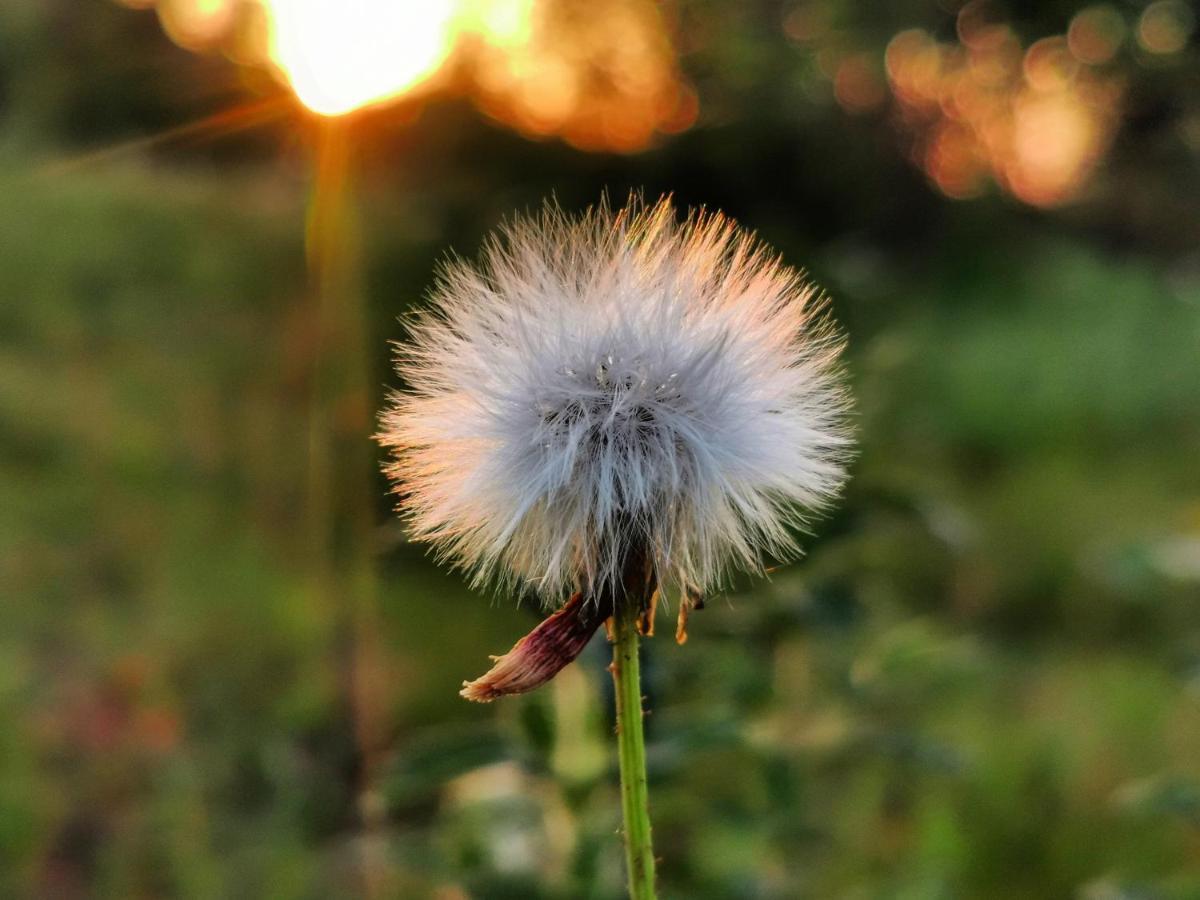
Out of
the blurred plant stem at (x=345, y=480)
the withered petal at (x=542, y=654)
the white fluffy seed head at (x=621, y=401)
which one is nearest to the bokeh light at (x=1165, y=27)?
the blurred plant stem at (x=345, y=480)

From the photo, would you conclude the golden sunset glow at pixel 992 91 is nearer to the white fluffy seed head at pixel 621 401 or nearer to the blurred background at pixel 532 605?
the blurred background at pixel 532 605

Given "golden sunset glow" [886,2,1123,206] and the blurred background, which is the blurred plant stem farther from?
"golden sunset glow" [886,2,1123,206]

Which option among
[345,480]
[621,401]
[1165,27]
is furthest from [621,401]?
[1165,27]

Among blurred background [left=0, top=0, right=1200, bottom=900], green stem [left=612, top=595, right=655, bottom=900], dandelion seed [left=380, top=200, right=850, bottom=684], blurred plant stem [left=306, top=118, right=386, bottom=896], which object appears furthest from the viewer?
blurred plant stem [left=306, top=118, right=386, bottom=896]

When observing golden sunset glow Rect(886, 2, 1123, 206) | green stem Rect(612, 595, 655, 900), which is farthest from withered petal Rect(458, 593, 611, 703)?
golden sunset glow Rect(886, 2, 1123, 206)

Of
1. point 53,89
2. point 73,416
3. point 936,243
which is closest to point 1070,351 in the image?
point 936,243

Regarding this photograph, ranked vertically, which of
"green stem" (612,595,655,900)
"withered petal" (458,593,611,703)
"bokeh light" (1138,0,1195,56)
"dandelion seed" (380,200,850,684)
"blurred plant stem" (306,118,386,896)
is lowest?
"green stem" (612,595,655,900)

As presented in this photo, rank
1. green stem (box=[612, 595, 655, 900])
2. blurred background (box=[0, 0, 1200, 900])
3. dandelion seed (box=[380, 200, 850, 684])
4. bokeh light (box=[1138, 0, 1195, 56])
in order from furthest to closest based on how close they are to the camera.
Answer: bokeh light (box=[1138, 0, 1195, 56]) → blurred background (box=[0, 0, 1200, 900]) → dandelion seed (box=[380, 200, 850, 684]) → green stem (box=[612, 595, 655, 900])
